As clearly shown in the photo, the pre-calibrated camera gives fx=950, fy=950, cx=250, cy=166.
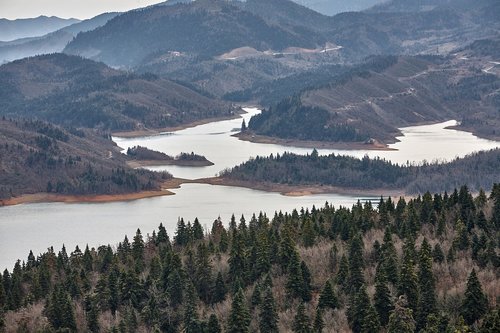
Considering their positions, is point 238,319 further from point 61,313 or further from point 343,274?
point 61,313

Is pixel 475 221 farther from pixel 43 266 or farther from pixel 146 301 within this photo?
pixel 43 266

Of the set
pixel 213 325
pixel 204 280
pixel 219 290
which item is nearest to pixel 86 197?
pixel 204 280

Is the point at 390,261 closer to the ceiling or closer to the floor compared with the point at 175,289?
closer to the ceiling

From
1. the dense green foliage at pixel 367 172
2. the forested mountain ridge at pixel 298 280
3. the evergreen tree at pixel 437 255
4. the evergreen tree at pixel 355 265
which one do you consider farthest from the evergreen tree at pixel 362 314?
the dense green foliage at pixel 367 172

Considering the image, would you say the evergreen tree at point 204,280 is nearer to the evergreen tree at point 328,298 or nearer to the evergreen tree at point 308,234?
Answer: the evergreen tree at point 308,234

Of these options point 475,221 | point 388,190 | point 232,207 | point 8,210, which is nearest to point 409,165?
point 388,190

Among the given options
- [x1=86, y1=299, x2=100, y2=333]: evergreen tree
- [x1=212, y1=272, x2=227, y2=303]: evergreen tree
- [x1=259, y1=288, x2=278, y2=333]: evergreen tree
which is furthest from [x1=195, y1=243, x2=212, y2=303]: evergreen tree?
[x1=259, y1=288, x2=278, y2=333]: evergreen tree
